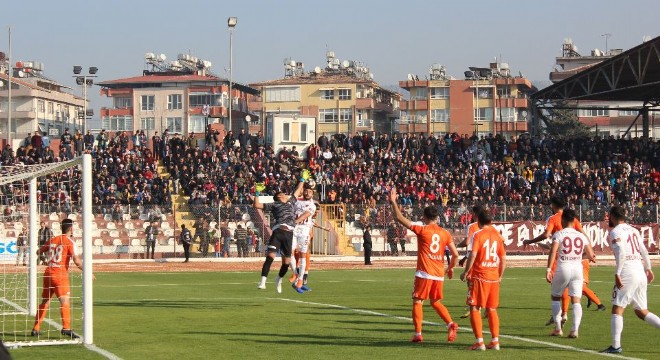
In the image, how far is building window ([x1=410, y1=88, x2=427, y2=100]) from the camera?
136 metres

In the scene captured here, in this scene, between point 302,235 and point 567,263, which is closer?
point 567,263

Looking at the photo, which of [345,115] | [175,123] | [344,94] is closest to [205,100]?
[175,123]

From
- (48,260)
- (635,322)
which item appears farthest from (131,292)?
(635,322)

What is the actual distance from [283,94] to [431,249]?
122 m

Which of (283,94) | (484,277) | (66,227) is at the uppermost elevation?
(283,94)

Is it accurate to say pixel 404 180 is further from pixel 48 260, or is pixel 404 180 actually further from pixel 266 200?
pixel 48 260

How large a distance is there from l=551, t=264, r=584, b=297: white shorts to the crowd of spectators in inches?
1320

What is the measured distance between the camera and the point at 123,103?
138500 mm

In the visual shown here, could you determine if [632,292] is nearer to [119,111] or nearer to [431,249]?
[431,249]

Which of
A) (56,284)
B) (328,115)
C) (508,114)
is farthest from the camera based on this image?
(328,115)

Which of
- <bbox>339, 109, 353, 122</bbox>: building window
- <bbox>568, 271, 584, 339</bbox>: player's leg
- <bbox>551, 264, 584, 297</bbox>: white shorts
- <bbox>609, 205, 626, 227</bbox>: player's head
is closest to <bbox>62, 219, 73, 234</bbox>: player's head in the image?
<bbox>551, 264, 584, 297</bbox>: white shorts

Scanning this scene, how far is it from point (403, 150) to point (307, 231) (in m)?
37.7

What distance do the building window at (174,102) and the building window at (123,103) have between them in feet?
25.7

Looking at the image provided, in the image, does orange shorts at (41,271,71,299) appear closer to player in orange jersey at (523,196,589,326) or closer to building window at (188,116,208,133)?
player in orange jersey at (523,196,589,326)
